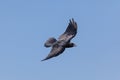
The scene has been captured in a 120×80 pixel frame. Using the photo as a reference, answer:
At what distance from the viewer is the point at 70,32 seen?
26562 mm

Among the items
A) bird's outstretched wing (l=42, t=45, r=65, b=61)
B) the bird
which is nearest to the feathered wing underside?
the bird

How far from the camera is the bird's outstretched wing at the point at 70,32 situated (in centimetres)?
2613

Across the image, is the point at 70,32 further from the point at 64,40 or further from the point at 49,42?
the point at 49,42

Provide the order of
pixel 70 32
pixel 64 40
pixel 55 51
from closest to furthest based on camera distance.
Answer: pixel 55 51 → pixel 64 40 → pixel 70 32

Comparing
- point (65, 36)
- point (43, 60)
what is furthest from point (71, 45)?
point (43, 60)

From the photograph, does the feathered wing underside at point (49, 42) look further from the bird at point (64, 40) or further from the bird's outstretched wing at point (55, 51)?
the bird's outstretched wing at point (55, 51)

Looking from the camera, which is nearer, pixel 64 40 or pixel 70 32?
pixel 64 40

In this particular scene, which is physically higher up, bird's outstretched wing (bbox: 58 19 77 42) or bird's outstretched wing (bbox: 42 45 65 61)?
bird's outstretched wing (bbox: 58 19 77 42)

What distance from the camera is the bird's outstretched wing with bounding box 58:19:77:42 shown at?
26.1 meters

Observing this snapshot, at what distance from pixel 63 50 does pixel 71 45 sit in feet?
5.32

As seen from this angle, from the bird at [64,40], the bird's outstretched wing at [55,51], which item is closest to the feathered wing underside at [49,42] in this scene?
the bird at [64,40]

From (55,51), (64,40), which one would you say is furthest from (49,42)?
(55,51)

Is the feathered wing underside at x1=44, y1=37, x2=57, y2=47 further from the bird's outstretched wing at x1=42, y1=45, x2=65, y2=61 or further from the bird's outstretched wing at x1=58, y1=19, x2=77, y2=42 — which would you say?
the bird's outstretched wing at x1=42, y1=45, x2=65, y2=61

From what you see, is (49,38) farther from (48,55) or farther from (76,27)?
(48,55)
